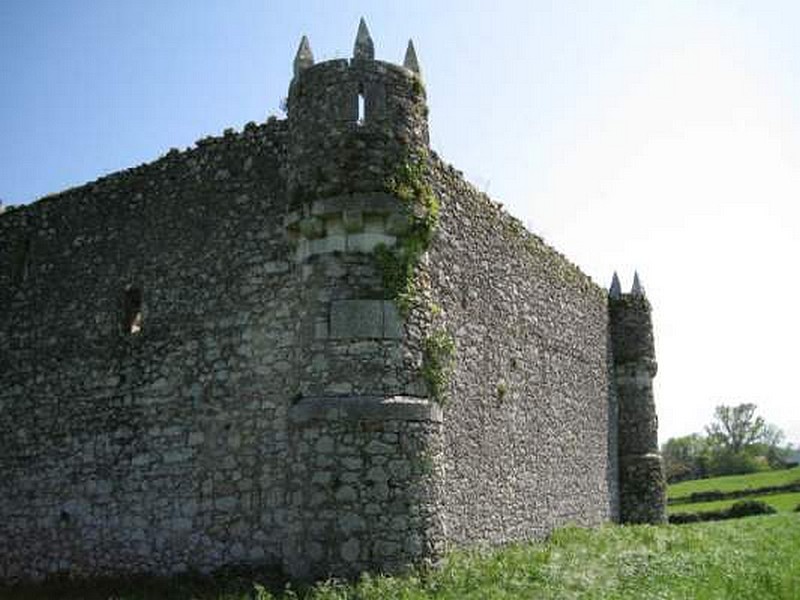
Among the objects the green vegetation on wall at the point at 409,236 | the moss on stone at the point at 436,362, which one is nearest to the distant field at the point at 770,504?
the moss on stone at the point at 436,362

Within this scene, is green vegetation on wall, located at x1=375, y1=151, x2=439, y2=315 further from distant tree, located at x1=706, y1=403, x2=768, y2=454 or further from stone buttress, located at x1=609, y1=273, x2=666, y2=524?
distant tree, located at x1=706, y1=403, x2=768, y2=454

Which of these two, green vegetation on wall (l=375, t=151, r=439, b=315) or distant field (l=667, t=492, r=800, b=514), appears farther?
distant field (l=667, t=492, r=800, b=514)

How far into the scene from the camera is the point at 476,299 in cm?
1642

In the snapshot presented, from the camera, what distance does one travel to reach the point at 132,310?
15617 millimetres

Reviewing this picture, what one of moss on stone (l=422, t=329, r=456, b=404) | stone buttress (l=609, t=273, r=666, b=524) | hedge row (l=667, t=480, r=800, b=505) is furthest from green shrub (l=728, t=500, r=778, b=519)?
moss on stone (l=422, t=329, r=456, b=404)

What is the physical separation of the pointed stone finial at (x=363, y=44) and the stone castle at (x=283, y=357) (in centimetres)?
2

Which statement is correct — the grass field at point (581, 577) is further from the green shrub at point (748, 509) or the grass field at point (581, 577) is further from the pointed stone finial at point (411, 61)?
the green shrub at point (748, 509)

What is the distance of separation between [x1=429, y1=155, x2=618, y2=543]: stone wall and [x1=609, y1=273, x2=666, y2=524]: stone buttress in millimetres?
1342

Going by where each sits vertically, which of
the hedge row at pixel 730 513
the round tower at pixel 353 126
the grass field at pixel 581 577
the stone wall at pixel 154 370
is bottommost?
the hedge row at pixel 730 513

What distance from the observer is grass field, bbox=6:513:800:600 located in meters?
11.0

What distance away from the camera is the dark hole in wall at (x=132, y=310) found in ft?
50.6

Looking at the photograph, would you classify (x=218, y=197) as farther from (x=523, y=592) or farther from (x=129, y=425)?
(x=523, y=592)

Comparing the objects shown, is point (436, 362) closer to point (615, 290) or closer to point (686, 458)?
point (615, 290)

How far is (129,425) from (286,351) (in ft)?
11.2
